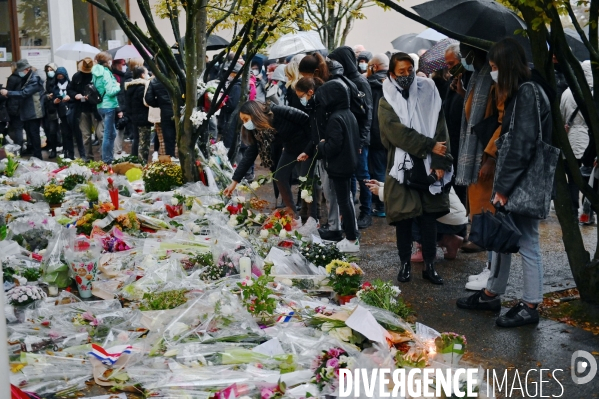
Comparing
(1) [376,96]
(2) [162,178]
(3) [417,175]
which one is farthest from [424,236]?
(2) [162,178]

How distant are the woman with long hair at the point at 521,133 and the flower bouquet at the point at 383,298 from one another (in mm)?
797

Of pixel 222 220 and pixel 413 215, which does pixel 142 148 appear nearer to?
pixel 222 220

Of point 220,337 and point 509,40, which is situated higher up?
point 509,40

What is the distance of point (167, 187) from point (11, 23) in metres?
14.3

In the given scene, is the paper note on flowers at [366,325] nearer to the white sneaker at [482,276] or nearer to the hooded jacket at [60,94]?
the white sneaker at [482,276]

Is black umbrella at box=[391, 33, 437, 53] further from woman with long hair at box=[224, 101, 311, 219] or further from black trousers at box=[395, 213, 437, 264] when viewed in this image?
black trousers at box=[395, 213, 437, 264]

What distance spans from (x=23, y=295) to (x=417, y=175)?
329 cm

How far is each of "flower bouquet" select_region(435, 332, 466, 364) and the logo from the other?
2.48 feet

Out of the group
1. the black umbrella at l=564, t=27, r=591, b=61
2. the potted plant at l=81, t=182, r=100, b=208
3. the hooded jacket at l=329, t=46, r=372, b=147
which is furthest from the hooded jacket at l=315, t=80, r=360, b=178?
the potted plant at l=81, t=182, r=100, b=208

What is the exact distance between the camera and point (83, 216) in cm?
820

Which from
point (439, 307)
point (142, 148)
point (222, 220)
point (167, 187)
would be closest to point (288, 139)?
point (222, 220)

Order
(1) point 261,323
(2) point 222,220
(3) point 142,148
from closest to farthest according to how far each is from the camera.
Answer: (1) point 261,323, (2) point 222,220, (3) point 142,148

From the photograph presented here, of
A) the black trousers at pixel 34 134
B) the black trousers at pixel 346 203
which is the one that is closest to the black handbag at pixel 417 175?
the black trousers at pixel 346 203

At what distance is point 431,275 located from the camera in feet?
22.6
